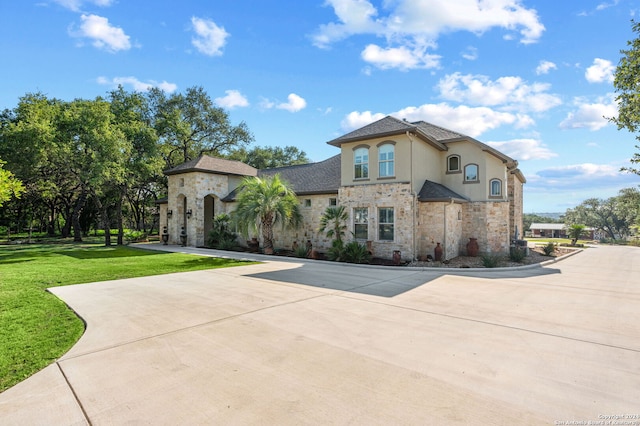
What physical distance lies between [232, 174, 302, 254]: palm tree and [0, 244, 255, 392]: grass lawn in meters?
3.27

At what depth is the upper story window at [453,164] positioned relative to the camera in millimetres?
16942

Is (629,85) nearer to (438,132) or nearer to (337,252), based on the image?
(438,132)

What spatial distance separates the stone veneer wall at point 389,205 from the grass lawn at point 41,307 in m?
6.22

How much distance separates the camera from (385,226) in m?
15.0

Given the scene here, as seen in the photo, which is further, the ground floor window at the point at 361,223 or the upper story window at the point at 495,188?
the upper story window at the point at 495,188

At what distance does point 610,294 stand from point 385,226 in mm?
8167

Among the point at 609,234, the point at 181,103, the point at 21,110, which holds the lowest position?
the point at 609,234

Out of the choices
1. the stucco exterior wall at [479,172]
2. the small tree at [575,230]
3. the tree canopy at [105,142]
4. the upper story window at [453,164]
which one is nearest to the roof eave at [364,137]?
the stucco exterior wall at [479,172]

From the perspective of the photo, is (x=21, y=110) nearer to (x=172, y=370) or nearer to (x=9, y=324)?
Answer: (x=9, y=324)

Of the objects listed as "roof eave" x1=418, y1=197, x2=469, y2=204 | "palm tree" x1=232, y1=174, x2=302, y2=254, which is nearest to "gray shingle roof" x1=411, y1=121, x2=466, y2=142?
"roof eave" x1=418, y1=197, x2=469, y2=204

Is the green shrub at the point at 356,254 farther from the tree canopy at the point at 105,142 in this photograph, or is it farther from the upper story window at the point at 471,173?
the tree canopy at the point at 105,142

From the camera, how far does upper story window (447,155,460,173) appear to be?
667 inches

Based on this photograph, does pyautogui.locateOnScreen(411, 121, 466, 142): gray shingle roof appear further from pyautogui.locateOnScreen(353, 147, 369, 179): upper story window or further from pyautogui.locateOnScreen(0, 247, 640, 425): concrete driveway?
pyautogui.locateOnScreen(0, 247, 640, 425): concrete driveway

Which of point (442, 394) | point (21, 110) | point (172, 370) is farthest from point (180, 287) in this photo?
point (21, 110)
